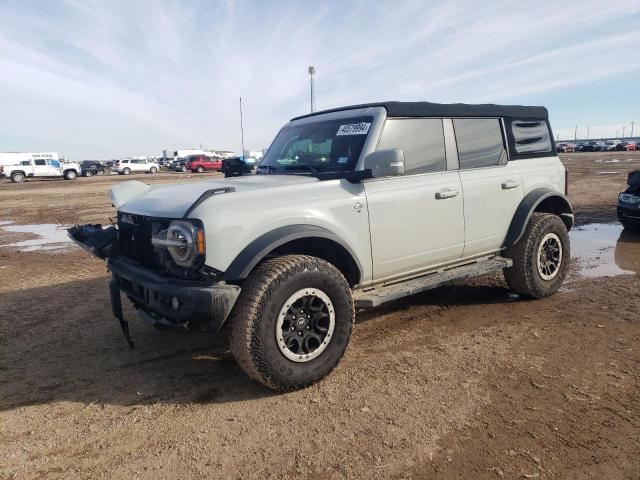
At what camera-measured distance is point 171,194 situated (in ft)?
12.0

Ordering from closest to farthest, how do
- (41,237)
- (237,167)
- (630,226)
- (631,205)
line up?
1. (237,167)
2. (631,205)
3. (630,226)
4. (41,237)

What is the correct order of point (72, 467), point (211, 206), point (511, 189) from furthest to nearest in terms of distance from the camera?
point (511, 189)
point (211, 206)
point (72, 467)

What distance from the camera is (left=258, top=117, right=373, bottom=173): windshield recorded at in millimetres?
3990

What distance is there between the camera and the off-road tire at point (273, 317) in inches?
121

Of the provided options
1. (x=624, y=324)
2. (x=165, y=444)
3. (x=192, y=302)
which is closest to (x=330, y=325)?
(x=192, y=302)

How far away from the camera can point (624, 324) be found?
4.33 meters

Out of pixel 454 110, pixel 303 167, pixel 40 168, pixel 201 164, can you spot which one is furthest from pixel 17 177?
pixel 454 110

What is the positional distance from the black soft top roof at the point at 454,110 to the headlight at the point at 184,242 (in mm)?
2055

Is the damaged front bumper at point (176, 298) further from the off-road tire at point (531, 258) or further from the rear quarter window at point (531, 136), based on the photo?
the rear quarter window at point (531, 136)

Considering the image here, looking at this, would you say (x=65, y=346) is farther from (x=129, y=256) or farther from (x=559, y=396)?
(x=559, y=396)

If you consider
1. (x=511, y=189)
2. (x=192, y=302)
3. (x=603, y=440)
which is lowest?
(x=603, y=440)

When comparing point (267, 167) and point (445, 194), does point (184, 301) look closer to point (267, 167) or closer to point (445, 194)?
point (267, 167)

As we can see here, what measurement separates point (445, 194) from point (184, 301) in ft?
8.24

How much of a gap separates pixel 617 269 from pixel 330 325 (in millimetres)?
4907
